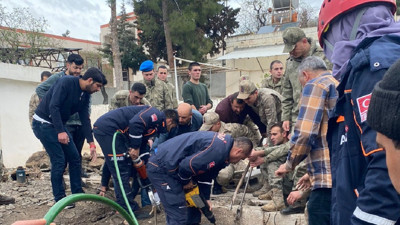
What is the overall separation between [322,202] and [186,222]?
155 centimetres

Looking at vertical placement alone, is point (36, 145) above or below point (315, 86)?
below

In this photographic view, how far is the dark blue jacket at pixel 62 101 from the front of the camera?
4180 mm

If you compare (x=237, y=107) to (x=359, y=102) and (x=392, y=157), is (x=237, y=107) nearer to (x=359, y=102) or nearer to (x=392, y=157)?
(x=359, y=102)

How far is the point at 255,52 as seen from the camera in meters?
14.1

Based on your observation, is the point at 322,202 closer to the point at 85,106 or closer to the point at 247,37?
the point at 85,106

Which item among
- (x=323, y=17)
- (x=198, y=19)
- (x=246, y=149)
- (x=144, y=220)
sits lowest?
(x=144, y=220)

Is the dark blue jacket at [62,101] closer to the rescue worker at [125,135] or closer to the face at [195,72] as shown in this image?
the rescue worker at [125,135]

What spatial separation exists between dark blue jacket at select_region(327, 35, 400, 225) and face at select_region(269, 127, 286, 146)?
9.00 ft

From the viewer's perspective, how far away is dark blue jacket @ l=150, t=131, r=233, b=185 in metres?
3.18

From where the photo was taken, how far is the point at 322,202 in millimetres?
2383

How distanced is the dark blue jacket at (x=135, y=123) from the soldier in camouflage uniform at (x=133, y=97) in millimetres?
393

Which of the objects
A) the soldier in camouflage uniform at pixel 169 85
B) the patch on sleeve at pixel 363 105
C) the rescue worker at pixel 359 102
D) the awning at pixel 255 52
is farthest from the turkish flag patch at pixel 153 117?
the awning at pixel 255 52

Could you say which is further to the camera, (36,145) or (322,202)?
(36,145)

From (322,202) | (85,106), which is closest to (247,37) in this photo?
(85,106)
